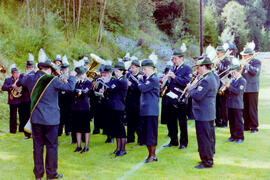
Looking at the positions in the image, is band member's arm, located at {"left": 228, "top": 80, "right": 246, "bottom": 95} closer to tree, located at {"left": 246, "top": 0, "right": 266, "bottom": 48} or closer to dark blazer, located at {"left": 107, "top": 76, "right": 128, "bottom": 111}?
dark blazer, located at {"left": 107, "top": 76, "right": 128, "bottom": 111}

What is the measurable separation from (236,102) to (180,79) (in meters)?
1.57

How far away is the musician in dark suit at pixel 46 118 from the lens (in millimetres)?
5090

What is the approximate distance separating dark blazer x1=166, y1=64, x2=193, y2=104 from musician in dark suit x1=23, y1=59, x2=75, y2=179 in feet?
8.35

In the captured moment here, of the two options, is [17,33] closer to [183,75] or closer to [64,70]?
[64,70]

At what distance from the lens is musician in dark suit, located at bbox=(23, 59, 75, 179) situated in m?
5.09

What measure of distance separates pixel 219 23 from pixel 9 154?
48.8 m

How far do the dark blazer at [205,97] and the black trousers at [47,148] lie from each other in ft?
8.33

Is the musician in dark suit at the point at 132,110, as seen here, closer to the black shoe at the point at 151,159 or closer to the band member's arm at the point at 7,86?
the black shoe at the point at 151,159

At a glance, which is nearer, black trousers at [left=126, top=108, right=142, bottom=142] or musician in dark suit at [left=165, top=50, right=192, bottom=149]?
musician in dark suit at [left=165, top=50, right=192, bottom=149]

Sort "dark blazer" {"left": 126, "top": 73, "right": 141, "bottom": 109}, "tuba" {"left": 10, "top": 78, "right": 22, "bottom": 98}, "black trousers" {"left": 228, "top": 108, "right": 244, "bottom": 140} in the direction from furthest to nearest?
"tuba" {"left": 10, "top": 78, "right": 22, "bottom": 98} → "dark blazer" {"left": 126, "top": 73, "right": 141, "bottom": 109} → "black trousers" {"left": 228, "top": 108, "right": 244, "bottom": 140}

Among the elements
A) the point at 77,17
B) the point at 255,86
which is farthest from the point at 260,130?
the point at 77,17

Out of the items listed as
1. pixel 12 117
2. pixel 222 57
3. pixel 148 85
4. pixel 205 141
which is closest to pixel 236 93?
pixel 222 57

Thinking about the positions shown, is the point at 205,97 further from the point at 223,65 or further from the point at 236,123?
the point at 223,65

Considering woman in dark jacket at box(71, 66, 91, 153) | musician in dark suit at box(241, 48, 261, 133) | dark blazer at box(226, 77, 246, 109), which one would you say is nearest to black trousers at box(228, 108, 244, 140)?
dark blazer at box(226, 77, 246, 109)
